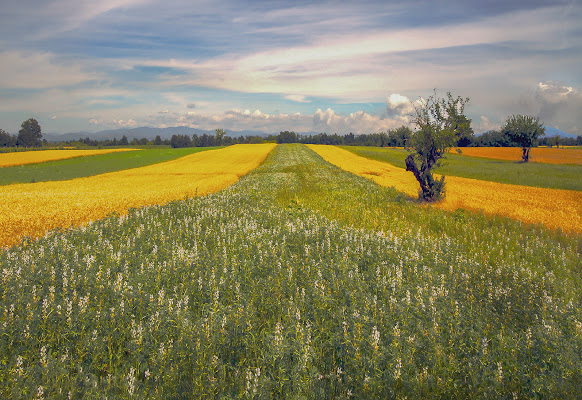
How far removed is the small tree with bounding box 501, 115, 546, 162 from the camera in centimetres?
5512

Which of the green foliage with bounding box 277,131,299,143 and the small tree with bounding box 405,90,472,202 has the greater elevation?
the green foliage with bounding box 277,131,299,143

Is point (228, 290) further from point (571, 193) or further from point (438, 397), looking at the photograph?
point (571, 193)

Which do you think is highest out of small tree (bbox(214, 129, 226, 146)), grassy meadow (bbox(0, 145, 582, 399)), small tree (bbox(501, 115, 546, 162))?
small tree (bbox(214, 129, 226, 146))

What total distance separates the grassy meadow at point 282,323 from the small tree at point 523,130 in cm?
5896

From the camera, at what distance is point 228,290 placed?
6191 millimetres

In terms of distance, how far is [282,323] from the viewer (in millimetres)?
5309

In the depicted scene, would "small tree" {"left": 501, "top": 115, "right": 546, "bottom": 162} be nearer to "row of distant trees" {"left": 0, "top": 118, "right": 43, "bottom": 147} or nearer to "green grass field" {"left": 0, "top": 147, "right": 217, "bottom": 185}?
"green grass field" {"left": 0, "top": 147, "right": 217, "bottom": 185}

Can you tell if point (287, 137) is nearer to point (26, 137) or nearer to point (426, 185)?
point (26, 137)

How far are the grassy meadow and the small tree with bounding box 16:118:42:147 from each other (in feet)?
588

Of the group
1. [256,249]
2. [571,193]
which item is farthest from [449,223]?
[571,193]

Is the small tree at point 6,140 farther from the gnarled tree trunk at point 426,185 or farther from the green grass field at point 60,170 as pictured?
the gnarled tree trunk at point 426,185

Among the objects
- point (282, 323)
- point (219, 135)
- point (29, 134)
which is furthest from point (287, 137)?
point (282, 323)

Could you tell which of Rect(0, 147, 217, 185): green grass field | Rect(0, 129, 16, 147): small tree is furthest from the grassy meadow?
Rect(0, 129, 16, 147): small tree

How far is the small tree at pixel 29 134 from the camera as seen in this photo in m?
144
